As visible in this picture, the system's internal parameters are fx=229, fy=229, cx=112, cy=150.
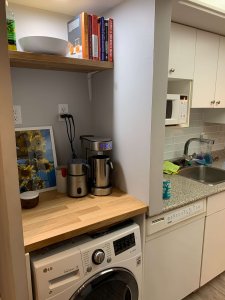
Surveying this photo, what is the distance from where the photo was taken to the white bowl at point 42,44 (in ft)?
3.85

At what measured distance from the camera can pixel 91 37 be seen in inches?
Answer: 54.4

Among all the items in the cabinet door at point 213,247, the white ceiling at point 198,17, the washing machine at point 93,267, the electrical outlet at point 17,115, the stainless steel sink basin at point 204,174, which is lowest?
the cabinet door at point 213,247

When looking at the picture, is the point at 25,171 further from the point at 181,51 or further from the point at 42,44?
the point at 181,51

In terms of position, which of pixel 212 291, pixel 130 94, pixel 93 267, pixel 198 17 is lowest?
pixel 212 291

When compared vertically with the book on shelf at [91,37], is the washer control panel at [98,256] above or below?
below

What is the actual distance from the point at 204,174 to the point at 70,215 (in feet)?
5.09

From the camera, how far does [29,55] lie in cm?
118

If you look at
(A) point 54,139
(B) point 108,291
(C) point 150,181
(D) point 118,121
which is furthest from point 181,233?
(A) point 54,139

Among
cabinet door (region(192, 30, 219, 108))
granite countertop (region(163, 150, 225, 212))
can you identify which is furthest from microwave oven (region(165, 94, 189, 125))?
→ granite countertop (region(163, 150, 225, 212))

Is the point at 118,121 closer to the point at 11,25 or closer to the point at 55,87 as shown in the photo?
the point at 55,87

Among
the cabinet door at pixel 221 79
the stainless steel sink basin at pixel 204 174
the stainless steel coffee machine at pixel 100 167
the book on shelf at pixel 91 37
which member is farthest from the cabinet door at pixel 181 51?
the stainless steel sink basin at pixel 204 174

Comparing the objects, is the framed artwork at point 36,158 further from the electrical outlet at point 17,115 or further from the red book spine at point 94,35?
the red book spine at point 94,35

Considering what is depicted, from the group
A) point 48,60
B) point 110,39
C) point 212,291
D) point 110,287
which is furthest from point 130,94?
point 212,291

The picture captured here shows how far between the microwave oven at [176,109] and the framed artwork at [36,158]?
90cm
